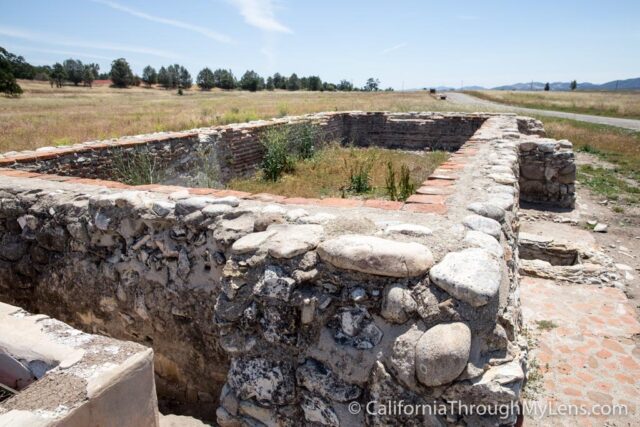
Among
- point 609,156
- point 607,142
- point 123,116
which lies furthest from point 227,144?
point 607,142

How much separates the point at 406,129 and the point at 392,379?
1062cm

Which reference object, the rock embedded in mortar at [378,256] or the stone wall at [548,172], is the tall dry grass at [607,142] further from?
the rock embedded in mortar at [378,256]

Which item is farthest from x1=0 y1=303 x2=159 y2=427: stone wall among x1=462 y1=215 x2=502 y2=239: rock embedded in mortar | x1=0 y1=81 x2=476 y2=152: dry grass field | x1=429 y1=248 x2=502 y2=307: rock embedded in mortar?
x1=0 y1=81 x2=476 y2=152: dry grass field

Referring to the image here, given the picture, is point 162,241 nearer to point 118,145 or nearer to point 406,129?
point 118,145

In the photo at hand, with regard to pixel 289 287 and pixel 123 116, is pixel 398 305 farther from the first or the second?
pixel 123 116

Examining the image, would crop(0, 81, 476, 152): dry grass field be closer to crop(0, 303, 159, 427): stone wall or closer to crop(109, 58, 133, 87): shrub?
crop(0, 303, 159, 427): stone wall

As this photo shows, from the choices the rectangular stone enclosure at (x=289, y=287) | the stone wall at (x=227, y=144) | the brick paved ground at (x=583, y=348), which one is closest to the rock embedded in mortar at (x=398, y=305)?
the rectangular stone enclosure at (x=289, y=287)

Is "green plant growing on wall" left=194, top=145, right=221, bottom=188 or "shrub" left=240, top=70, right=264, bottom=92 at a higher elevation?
"shrub" left=240, top=70, right=264, bottom=92

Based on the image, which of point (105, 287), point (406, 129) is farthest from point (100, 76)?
point (105, 287)

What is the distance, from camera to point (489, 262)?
176cm

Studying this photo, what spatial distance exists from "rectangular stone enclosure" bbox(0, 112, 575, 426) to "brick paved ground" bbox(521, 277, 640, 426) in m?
0.75

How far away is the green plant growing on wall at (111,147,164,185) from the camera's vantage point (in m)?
5.33

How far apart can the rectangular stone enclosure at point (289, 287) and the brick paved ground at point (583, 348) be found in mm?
752

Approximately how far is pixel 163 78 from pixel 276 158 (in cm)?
7369
